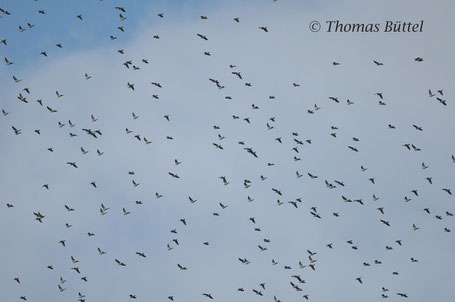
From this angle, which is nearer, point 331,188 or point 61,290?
point 331,188

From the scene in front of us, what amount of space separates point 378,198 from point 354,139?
748 cm

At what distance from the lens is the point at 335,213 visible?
4702 inches

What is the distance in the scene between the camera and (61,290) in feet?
425

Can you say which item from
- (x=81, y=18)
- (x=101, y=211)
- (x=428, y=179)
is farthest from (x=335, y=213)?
(x=81, y=18)

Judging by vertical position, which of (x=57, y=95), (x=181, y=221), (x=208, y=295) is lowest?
(x=208, y=295)

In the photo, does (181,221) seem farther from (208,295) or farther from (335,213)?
(335,213)

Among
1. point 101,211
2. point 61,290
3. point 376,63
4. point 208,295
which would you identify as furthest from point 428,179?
point 61,290

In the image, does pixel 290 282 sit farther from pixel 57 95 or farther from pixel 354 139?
pixel 57 95

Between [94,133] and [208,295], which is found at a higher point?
[94,133]

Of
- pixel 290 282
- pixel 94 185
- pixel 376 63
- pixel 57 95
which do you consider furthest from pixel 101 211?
pixel 376 63

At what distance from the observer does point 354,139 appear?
119 meters

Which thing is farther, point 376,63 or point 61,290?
point 61,290

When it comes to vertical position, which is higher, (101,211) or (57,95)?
(57,95)

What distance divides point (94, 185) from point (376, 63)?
98.5 feet
